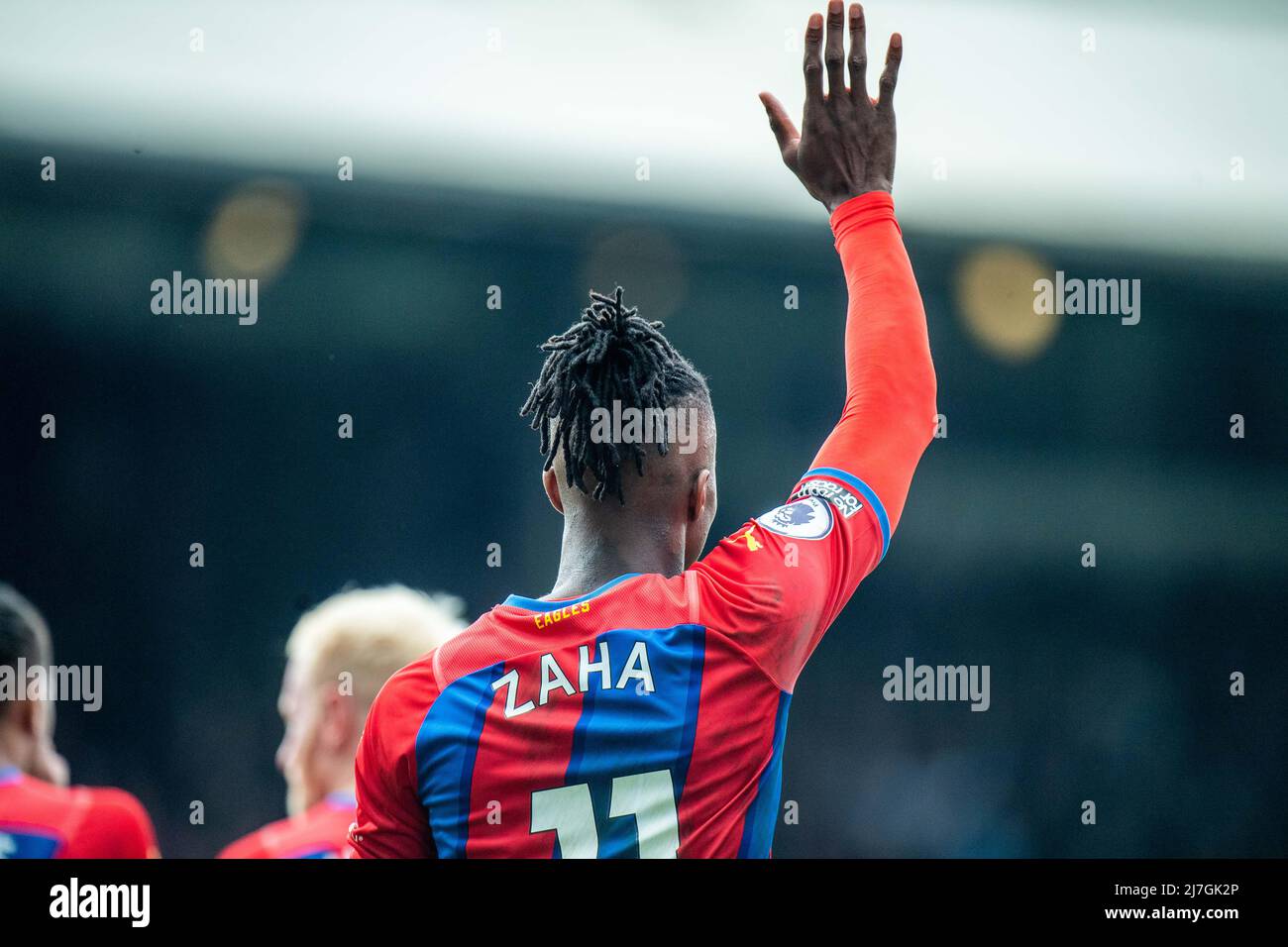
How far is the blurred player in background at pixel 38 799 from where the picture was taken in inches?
102

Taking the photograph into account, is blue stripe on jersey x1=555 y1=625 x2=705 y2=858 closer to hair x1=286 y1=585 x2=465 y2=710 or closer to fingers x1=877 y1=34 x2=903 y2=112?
fingers x1=877 y1=34 x2=903 y2=112

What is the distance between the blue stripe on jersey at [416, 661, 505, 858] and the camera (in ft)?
5.83

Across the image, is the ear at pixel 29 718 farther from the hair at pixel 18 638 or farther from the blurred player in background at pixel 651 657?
the blurred player in background at pixel 651 657

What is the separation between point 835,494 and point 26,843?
6.66ft

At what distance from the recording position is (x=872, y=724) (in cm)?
645

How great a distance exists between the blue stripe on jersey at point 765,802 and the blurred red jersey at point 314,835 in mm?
1080

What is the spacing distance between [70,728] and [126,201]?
110 inches

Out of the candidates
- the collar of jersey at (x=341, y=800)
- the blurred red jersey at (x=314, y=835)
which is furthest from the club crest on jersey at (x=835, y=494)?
the collar of jersey at (x=341, y=800)

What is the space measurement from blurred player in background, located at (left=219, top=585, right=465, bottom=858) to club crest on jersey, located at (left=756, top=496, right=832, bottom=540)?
1.40 metres

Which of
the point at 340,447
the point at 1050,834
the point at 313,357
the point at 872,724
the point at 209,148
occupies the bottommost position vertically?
the point at 1050,834

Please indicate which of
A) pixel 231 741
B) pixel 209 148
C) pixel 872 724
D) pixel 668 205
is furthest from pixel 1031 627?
pixel 209 148

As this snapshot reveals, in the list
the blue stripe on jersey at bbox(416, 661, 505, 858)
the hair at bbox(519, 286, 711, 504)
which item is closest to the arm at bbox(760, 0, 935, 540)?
the hair at bbox(519, 286, 711, 504)

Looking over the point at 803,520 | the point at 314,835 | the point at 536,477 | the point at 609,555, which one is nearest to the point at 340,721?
the point at 314,835
